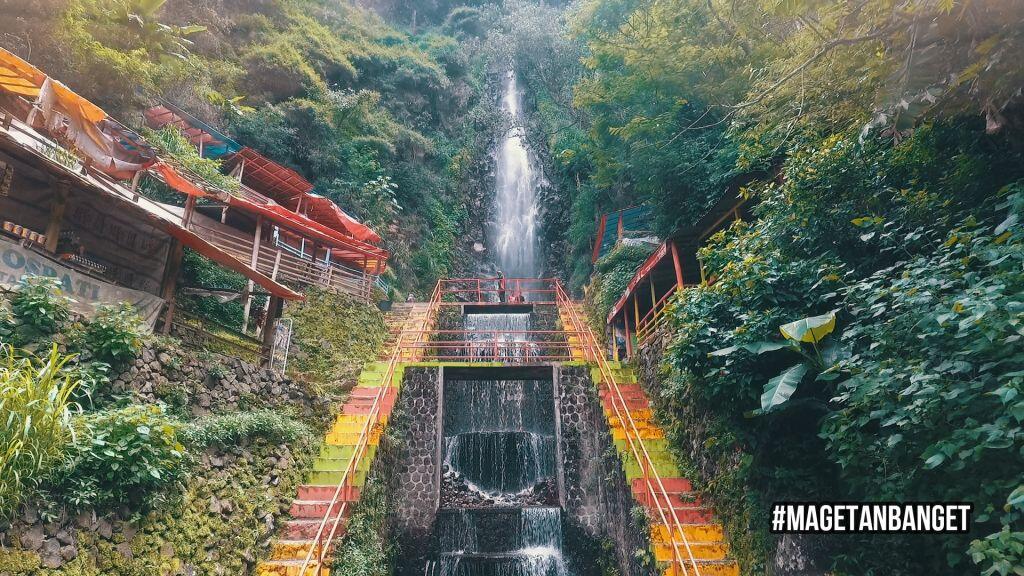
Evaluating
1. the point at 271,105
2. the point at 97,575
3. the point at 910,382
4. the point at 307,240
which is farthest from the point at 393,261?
the point at 910,382

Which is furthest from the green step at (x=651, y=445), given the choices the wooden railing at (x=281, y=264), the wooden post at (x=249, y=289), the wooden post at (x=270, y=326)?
the wooden railing at (x=281, y=264)

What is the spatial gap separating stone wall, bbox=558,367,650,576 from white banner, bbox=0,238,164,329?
7.78m

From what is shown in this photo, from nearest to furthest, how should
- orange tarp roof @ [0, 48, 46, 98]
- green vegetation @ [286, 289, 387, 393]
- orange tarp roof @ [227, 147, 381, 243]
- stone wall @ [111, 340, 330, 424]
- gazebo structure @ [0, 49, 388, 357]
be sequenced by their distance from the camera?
stone wall @ [111, 340, 330, 424]
gazebo structure @ [0, 49, 388, 357]
orange tarp roof @ [0, 48, 46, 98]
green vegetation @ [286, 289, 387, 393]
orange tarp roof @ [227, 147, 381, 243]

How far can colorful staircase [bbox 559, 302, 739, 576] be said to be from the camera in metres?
5.77

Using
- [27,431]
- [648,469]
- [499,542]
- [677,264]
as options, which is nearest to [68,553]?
[27,431]

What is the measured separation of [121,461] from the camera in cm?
465

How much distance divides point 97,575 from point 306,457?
3493 millimetres

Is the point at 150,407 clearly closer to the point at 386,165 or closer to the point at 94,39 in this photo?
the point at 94,39

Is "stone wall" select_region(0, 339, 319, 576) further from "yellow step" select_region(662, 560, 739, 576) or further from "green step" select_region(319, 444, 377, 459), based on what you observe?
"yellow step" select_region(662, 560, 739, 576)

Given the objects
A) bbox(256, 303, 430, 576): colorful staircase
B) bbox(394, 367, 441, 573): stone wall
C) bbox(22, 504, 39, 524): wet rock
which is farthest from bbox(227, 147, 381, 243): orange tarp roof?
bbox(22, 504, 39, 524): wet rock

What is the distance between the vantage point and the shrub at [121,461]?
14.0ft

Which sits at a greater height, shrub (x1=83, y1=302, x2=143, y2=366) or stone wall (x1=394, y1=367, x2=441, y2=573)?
shrub (x1=83, y1=302, x2=143, y2=366)

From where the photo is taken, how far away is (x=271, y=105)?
1866 cm

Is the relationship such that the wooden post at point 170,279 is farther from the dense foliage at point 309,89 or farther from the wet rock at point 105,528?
the wet rock at point 105,528
